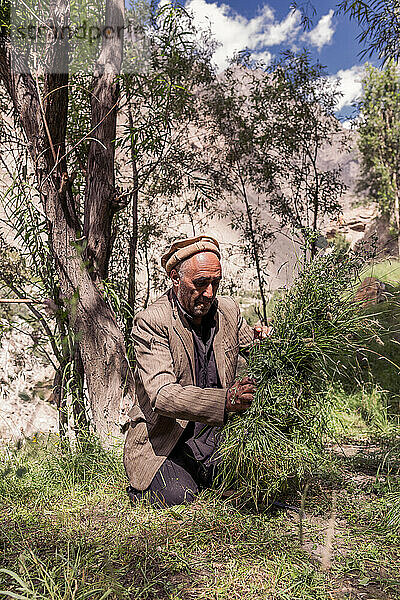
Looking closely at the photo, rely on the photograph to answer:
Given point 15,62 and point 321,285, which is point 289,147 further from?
point 321,285

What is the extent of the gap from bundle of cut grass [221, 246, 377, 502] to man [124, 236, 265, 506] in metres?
0.12

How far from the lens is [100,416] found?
3.65 m

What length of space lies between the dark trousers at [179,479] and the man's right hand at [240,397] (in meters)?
0.30

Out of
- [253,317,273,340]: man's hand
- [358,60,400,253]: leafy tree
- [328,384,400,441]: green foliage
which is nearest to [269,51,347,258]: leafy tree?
[328,384,400,441]: green foliage

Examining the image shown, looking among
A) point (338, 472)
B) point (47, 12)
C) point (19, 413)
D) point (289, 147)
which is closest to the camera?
point (338, 472)

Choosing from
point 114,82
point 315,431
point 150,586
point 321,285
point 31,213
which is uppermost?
point 114,82

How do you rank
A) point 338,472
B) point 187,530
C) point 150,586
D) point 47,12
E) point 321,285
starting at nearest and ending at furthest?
point 150,586 < point 187,530 < point 321,285 < point 338,472 < point 47,12

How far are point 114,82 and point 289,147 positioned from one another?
148 inches

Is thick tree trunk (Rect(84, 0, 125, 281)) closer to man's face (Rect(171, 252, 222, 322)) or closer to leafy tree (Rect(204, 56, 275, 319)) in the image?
man's face (Rect(171, 252, 222, 322))

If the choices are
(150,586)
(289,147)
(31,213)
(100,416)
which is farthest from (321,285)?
(289,147)

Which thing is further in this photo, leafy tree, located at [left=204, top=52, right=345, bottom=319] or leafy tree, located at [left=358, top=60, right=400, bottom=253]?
leafy tree, located at [left=358, top=60, right=400, bottom=253]

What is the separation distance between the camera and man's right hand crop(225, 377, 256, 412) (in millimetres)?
2500

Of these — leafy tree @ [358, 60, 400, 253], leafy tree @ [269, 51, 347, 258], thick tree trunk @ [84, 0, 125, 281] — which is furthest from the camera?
leafy tree @ [358, 60, 400, 253]

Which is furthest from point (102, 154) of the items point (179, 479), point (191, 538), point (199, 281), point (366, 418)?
point (366, 418)
